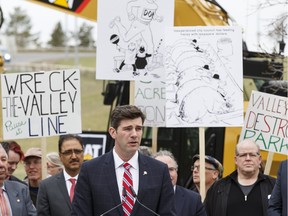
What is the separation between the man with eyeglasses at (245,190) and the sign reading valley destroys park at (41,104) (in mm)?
2005

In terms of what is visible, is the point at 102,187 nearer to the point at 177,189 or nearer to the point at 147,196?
the point at 147,196

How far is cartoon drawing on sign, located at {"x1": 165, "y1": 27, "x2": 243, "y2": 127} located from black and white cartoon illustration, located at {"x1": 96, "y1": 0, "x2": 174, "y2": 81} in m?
0.67

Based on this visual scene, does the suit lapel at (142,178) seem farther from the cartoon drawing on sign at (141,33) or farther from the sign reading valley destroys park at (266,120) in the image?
the sign reading valley destroys park at (266,120)

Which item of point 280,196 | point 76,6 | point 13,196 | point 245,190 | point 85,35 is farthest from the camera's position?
point 85,35

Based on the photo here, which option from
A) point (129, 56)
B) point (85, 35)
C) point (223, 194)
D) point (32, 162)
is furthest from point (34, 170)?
point (85, 35)

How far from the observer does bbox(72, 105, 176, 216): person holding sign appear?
8.14 metres

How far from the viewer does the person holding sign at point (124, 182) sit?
814cm

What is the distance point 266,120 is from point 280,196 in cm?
301

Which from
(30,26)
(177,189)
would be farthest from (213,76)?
(30,26)

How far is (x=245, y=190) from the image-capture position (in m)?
10.3

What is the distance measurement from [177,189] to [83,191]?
196 cm

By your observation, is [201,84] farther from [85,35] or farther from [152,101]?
[85,35]

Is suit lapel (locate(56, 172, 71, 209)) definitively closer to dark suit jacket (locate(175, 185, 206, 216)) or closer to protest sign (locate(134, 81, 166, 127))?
dark suit jacket (locate(175, 185, 206, 216))

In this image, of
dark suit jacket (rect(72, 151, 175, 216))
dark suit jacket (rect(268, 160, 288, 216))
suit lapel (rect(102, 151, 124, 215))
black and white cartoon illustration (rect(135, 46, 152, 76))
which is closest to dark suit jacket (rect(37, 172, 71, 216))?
dark suit jacket (rect(72, 151, 175, 216))
